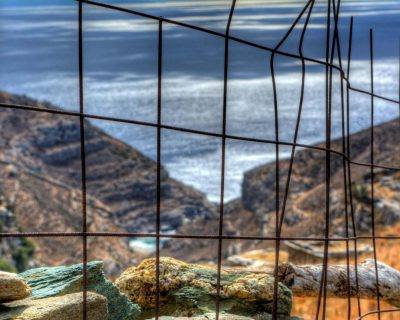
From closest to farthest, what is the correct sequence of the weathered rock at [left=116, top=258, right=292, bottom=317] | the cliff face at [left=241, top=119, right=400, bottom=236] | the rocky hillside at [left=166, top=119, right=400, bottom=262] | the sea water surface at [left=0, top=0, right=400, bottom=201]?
the weathered rock at [left=116, top=258, right=292, bottom=317], the cliff face at [left=241, top=119, right=400, bottom=236], the rocky hillside at [left=166, top=119, right=400, bottom=262], the sea water surface at [left=0, top=0, right=400, bottom=201]

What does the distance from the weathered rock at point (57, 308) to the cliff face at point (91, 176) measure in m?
60.5

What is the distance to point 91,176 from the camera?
284 ft

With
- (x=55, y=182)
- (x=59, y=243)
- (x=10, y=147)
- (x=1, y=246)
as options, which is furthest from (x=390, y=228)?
(x=10, y=147)

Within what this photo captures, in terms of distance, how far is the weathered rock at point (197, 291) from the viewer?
469 cm

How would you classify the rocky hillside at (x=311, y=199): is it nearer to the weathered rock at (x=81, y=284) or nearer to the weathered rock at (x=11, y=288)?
the weathered rock at (x=81, y=284)

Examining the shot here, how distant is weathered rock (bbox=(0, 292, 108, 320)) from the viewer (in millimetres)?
3584

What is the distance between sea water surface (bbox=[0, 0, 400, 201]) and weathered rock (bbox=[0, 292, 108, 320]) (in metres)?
67.0

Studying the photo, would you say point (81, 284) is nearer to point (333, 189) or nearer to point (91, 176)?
point (333, 189)

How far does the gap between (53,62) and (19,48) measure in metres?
6.89

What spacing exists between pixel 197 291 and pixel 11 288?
49.3 inches

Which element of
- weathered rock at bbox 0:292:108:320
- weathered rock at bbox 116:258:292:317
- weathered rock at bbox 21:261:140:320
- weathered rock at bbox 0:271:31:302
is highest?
weathered rock at bbox 0:271:31:302

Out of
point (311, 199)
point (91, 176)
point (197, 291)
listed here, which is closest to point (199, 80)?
point (91, 176)

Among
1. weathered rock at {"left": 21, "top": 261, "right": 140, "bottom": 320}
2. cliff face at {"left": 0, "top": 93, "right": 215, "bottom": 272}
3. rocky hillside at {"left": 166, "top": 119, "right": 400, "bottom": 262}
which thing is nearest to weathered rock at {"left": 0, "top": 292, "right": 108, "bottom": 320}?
weathered rock at {"left": 21, "top": 261, "right": 140, "bottom": 320}

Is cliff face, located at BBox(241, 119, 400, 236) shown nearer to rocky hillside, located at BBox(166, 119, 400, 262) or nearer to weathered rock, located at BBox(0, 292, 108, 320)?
rocky hillside, located at BBox(166, 119, 400, 262)
